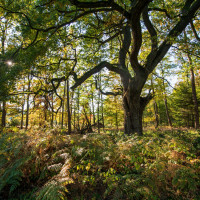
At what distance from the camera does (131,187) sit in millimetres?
2215

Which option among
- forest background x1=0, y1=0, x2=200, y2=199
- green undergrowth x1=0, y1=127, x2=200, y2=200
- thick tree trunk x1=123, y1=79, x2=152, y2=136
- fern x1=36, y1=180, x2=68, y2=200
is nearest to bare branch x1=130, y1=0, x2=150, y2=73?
forest background x1=0, y1=0, x2=200, y2=199

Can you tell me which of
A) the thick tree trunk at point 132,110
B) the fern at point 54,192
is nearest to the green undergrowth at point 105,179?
the fern at point 54,192

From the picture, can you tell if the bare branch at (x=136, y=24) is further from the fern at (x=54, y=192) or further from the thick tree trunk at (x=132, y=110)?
the fern at (x=54, y=192)

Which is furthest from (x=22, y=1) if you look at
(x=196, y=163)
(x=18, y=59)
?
(x=196, y=163)

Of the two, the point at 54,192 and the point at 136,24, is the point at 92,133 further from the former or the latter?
the point at 136,24

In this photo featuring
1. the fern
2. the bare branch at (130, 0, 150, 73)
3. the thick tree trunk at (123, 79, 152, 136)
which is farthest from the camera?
the thick tree trunk at (123, 79, 152, 136)

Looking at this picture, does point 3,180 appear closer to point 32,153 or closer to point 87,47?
point 32,153

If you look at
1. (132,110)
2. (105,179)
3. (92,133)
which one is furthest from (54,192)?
(132,110)

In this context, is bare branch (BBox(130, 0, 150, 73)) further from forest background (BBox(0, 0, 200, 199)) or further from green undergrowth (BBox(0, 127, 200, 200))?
green undergrowth (BBox(0, 127, 200, 200))

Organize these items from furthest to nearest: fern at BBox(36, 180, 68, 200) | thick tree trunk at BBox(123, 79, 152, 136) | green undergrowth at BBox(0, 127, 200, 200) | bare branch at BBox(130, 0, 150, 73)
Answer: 1. thick tree trunk at BBox(123, 79, 152, 136)
2. bare branch at BBox(130, 0, 150, 73)
3. green undergrowth at BBox(0, 127, 200, 200)
4. fern at BBox(36, 180, 68, 200)

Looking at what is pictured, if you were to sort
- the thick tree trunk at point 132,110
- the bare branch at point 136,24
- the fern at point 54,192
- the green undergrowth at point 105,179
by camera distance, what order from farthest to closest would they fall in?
the thick tree trunk at point 132,110 < the bare branch at point 136,24 < the green undergrowth at point 105,179 < the fern at point 54,192

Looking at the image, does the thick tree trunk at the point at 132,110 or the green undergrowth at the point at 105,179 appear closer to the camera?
the green undergrowth at the point at 105,179

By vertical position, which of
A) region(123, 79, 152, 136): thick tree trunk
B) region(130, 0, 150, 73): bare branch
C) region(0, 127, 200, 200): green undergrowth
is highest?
region(130, 0, 150, 73): bare branch

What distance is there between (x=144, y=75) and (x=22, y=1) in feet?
21.9
